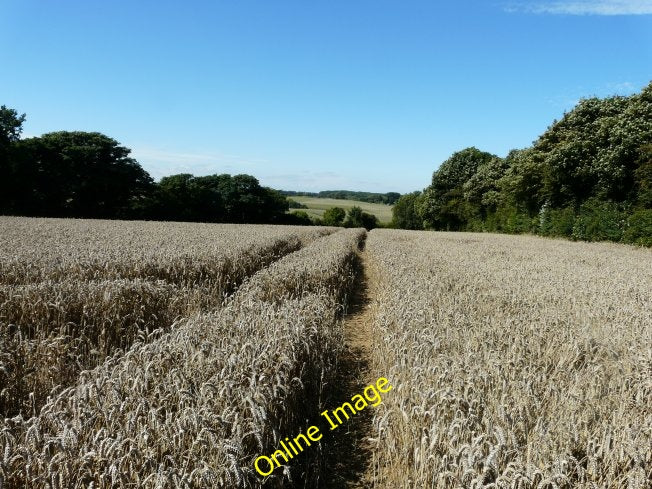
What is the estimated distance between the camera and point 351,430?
443 centimetres

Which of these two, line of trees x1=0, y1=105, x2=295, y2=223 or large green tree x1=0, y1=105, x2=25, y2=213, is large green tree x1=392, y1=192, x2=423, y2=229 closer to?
line of trees x1=0, y1=105, x2=295, y2=223

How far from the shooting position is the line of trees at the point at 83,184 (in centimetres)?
4572

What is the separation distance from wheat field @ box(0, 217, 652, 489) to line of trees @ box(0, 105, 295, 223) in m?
47.3

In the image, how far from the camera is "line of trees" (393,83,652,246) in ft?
87.3

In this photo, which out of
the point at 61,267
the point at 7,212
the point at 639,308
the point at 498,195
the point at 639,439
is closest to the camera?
the point at 639,439

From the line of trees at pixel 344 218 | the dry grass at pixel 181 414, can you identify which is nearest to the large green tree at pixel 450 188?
the line of trees at pixel 344 218

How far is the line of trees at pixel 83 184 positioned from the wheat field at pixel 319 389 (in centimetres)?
4733

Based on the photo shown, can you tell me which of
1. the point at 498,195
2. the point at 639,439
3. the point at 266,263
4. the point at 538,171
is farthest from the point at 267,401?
the point at 498,195

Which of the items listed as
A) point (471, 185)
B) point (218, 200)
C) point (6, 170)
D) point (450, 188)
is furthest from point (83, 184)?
point (450, 188)

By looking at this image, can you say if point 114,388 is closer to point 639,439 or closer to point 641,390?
point 639,439

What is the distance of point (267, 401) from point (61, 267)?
25.3 feet

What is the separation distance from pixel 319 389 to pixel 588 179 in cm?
3594

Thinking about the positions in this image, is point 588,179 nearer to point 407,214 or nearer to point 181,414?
point 181,414

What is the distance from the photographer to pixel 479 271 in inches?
450
